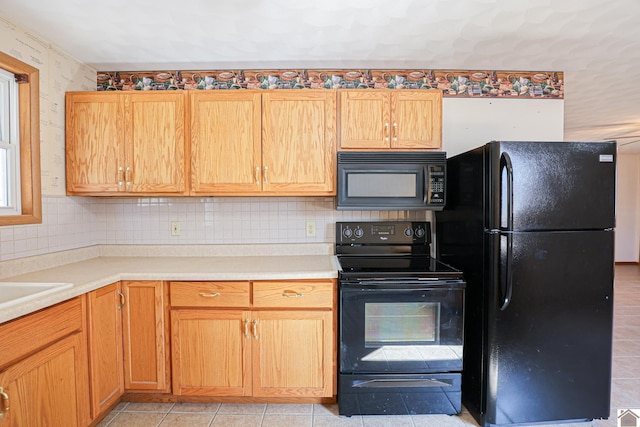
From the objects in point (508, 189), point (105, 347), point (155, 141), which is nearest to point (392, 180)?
point (508, 189)

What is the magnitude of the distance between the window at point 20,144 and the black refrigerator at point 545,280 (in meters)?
2.64

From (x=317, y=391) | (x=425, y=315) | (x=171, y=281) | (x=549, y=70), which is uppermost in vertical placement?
(x=549, y=70)

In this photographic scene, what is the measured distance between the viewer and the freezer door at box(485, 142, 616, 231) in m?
1.75

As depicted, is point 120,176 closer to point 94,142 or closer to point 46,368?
point 94,142

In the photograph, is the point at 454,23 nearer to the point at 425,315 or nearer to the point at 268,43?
the point at 268,43

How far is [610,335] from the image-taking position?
1.82 m

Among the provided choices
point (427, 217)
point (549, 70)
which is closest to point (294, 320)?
point (427, 217)

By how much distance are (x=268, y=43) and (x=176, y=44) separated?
23.4 inches

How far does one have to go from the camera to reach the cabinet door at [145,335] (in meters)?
1.96

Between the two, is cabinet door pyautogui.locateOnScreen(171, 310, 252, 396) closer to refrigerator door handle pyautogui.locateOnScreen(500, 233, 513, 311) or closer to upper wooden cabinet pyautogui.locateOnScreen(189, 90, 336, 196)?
upper wooden cabinet pyautogui.locateOnScreen(189, 90, 336, 196)

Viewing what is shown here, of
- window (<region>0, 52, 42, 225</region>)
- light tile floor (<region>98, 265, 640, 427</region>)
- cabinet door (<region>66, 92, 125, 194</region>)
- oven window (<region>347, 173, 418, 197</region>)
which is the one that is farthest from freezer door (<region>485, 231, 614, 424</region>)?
window (<region>0, 52, 42, 225</region>)

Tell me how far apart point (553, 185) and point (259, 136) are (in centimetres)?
174

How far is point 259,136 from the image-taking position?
221cm

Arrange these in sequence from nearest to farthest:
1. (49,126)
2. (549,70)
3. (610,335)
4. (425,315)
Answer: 1. (610,335)
2. (425,315)
3. (49,126)
4. (549,70)
